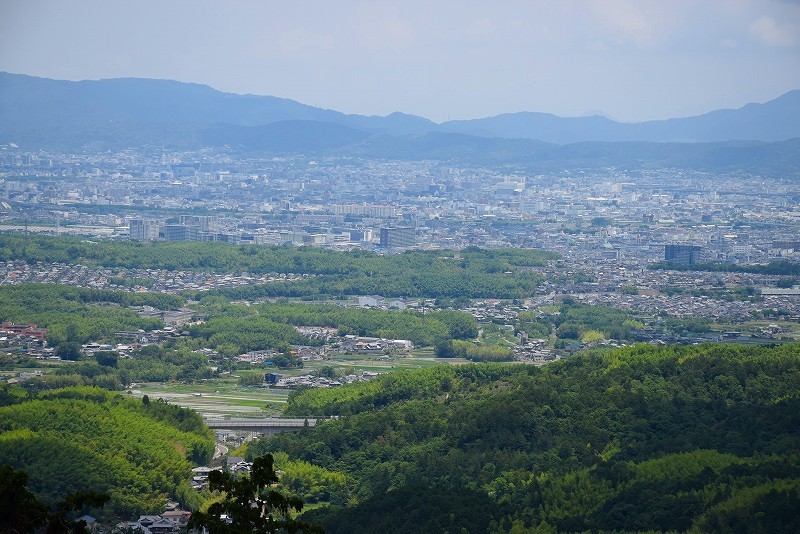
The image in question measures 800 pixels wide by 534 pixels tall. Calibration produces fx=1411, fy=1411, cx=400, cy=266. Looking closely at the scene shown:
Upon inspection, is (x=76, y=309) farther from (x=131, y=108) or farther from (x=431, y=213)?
(x=131, y=108)

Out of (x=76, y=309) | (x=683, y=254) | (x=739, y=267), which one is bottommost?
(x=683, y=254)

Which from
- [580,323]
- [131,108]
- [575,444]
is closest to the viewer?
[575,444]

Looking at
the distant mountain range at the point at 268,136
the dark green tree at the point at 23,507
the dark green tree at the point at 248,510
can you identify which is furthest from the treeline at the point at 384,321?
the distant mountain range at the point at 268,136

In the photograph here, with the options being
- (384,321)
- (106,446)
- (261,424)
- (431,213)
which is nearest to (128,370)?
(261,424)

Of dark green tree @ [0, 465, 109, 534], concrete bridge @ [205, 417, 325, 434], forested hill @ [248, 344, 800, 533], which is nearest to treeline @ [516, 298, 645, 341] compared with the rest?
forested hill @ [248, 344, 800, 533]

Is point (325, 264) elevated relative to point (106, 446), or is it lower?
lower

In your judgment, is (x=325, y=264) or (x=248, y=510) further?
(x=325, y=264)
